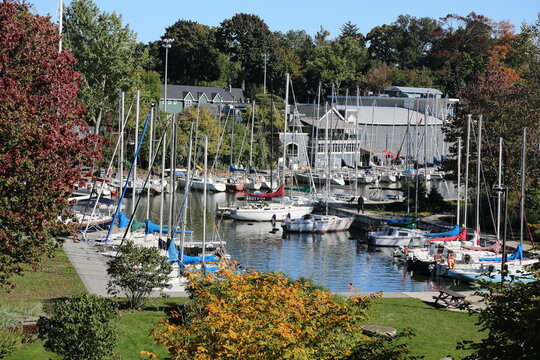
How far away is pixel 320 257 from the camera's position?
4806cm

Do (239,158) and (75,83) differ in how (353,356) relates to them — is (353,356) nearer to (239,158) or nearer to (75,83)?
(75,83)

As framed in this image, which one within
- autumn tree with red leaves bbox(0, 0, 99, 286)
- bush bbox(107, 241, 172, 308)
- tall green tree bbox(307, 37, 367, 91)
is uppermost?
tall green tree bbox(307, 37, 367, 91)

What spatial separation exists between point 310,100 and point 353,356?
400 ft

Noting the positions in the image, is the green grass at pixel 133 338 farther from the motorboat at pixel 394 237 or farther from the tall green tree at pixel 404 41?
the tall green tree at pixel 404 41

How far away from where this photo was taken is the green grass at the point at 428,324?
73.0 ft

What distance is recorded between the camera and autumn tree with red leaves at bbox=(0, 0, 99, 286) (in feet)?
60.4

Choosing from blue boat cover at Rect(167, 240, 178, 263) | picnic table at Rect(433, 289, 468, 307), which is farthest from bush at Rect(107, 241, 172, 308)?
picnic table at Rect(433, 289, 468, 307)

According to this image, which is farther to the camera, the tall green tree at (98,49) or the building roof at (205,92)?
the building roof at (205,92)

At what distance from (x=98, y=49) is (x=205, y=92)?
147ft

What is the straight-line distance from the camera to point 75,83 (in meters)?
21.5

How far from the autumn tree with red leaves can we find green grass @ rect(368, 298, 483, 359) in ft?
34.2

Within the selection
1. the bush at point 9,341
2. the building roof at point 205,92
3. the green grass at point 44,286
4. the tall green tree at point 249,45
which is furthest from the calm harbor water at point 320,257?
the tall green tree at point 249,45

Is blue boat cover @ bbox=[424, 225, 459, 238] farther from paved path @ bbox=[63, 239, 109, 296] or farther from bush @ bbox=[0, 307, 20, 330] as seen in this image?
bush @ bbox=[0, 307, 20, 330]

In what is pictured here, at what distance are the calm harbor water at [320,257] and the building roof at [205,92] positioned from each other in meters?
56.2
